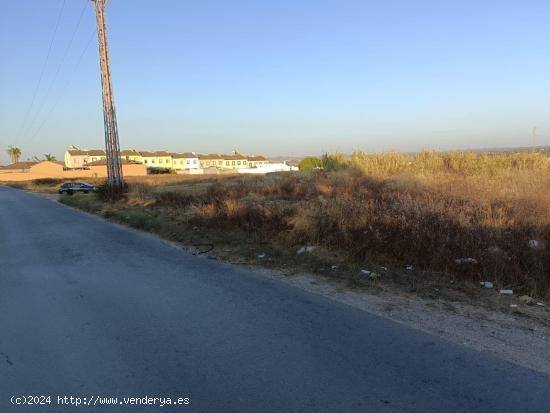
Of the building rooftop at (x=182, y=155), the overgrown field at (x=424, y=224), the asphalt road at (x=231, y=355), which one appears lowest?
the asphalt road at (x=231, y=355)

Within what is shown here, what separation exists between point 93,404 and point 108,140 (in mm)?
Result: 25153

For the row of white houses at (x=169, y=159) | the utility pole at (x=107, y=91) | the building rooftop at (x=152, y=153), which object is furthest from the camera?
the building rooftop at (x=152, y=153)

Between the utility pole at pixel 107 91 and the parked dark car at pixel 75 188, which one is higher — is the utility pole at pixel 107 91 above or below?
above

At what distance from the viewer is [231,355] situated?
165 inches

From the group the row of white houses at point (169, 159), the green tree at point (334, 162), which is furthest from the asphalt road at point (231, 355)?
the row of white houses at point (169, 159)

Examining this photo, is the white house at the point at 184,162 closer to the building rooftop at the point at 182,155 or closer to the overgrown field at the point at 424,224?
the building rooftop at the point at 182,155

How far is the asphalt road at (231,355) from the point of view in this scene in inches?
135

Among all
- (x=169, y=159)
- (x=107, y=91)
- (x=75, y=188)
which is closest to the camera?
(x=107, y=91)

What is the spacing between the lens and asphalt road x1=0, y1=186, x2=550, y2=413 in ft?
11.2

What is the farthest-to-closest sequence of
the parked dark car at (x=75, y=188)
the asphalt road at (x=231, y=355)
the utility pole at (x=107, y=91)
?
the parked dark car at (x=75, y=188), the utility pole at (x=107, y=91), the asphalt road at (x=231, y=355)

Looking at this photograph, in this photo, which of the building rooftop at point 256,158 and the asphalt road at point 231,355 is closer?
the asphalt road at point 231,355

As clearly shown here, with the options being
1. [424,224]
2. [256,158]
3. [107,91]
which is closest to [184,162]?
[256,158]

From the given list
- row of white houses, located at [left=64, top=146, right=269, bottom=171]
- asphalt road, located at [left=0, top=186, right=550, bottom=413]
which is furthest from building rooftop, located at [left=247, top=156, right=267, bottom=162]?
asphalt road, located at [left=0, top=186, right=550, bottom=413]

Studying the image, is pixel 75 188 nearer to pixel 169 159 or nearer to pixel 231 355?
pixel 231 355
